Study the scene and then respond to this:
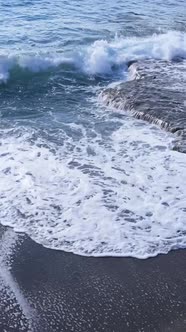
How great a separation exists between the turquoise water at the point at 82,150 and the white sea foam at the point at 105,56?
0.03 meters

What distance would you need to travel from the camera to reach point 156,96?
36.6 ft

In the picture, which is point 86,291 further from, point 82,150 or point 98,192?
point 82,150

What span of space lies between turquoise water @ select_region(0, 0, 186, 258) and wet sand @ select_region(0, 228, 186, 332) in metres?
0.27

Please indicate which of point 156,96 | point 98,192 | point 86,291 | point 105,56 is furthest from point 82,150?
point 105,56

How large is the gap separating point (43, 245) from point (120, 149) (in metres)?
3.27

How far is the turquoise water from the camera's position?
260 inches

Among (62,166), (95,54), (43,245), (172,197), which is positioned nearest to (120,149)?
(62,166)

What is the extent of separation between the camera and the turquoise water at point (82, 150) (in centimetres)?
661

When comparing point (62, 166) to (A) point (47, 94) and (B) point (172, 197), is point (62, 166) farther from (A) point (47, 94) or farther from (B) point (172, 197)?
(A) point (47, 94)

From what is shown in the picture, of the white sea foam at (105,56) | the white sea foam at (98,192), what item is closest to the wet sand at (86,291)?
the white sea foam at (98,192)

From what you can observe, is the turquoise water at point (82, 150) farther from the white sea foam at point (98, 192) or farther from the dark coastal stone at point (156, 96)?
Answer: the dark coastal stone at point (156, 96)

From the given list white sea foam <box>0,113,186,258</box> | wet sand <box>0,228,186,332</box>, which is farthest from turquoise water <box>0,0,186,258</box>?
wet sand <box>0,228,186,332</box>

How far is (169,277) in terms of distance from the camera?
575cm

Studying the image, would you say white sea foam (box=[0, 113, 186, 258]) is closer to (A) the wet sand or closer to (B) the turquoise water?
(B) the turquoise water
